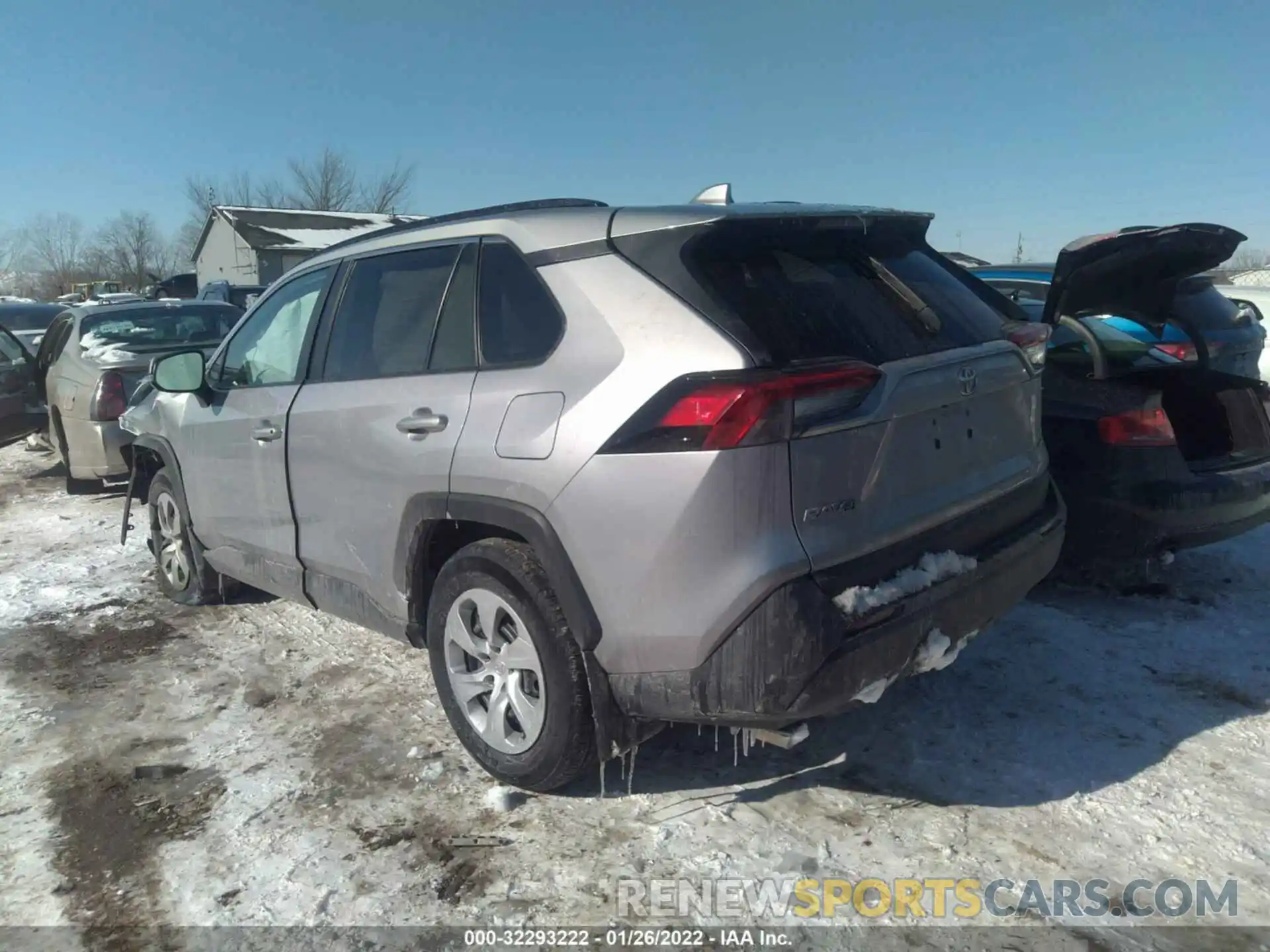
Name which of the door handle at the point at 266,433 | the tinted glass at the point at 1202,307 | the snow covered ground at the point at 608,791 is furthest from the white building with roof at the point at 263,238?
the snow covered ground at the point at 608,791

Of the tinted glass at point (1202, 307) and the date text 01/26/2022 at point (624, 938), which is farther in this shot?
the tinted glass at point (1202, 307)

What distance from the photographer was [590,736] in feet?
9.11

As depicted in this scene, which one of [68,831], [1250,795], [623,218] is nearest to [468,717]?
[68,831]

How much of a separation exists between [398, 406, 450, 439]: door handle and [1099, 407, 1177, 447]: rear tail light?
2941 millimetres

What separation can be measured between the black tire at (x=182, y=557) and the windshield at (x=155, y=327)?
3.13 m

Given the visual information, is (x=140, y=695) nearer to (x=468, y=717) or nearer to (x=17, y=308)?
(x=468, y=717)

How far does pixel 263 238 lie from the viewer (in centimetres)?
4247

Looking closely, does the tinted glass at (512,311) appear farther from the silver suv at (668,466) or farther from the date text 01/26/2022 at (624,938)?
the date text 01/26/2022 at (624,938)

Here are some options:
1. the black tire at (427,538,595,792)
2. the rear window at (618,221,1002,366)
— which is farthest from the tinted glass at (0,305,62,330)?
the rear window at (618,221,1002,366)

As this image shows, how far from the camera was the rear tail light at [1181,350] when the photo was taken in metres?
4.62

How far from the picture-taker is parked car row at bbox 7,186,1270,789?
2402 mm

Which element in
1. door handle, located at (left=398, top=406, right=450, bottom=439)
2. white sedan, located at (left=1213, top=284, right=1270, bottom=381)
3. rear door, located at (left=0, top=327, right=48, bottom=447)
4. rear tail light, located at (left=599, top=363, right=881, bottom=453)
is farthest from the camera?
white sedan, located at (left=1213, top=284, right=1270, bottom=381)

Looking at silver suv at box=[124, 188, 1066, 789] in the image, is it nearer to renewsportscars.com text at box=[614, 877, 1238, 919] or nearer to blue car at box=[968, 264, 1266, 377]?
renewsportscars.com text at box=[614, 877, 1238, 919]

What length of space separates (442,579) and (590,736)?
2.52 ft
